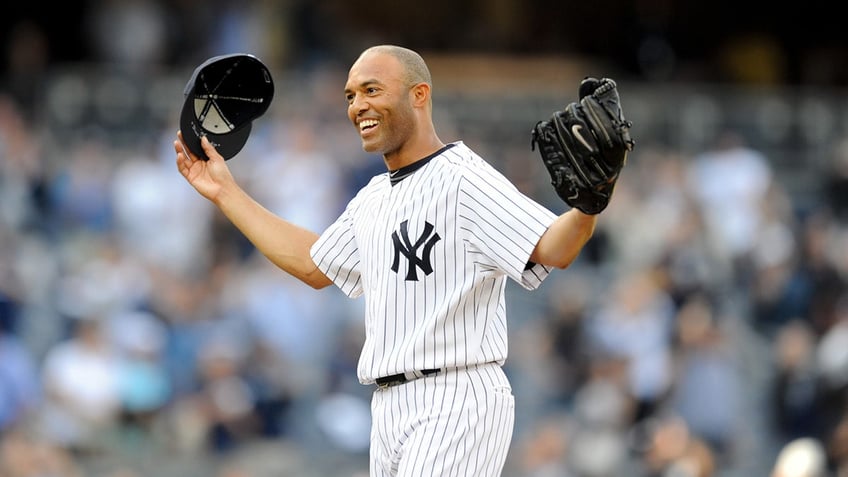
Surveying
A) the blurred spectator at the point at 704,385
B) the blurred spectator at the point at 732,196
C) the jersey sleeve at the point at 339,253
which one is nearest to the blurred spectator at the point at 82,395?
the blurred spectator at the point at 704,385

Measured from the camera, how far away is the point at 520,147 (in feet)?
43.5

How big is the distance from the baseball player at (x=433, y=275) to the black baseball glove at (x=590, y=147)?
0.19 metres

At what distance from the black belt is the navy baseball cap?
3.50 feet

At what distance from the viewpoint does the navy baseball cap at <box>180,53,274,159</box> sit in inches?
195

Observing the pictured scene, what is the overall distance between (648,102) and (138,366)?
6.37 metres

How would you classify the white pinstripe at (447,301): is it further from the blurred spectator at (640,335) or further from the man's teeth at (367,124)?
the blurred spectator at (640,335)

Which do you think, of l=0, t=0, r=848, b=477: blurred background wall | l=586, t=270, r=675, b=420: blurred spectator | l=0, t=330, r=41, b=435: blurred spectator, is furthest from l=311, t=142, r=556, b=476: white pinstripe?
l=586, t=270, r=675, b=420: blurred spectator

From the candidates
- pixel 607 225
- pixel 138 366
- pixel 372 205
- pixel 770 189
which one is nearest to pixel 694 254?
pixel 607 225

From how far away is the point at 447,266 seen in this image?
4.41 m

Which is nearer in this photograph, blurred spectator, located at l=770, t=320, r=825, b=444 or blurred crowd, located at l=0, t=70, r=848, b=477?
blurred crowd, located at l=0, t=70, r=848, b=477

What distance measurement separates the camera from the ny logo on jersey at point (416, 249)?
442 centimetres

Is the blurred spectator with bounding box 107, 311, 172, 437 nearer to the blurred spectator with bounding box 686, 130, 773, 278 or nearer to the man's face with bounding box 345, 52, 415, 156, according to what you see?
the blurred spectator with bounding box 686, 130, 773, 278

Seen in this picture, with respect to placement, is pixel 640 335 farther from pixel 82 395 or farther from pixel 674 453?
pixel 82 395

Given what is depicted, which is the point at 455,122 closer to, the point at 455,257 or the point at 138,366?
the point at 138,366
